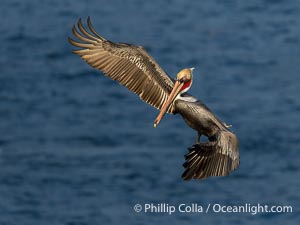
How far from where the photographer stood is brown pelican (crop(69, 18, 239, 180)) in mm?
12648

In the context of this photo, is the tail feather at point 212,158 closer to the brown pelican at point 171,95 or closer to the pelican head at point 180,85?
the brown pelican at point 171,95

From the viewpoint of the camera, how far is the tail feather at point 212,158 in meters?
12.5

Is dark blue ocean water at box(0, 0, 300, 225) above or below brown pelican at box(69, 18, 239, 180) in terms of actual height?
above

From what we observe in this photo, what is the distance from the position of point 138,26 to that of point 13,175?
21.3 feet

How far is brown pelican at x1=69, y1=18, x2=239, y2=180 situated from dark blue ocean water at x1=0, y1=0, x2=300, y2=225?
22.9ft

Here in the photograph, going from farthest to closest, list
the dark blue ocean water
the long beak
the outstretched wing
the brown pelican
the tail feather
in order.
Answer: the dark blue ocean water, the outstretched wing, the long beak, the brown pelican, the tail feather

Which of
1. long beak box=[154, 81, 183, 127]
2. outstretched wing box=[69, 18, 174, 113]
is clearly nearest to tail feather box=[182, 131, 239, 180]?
long beak box=[154, 81, 183, 127]

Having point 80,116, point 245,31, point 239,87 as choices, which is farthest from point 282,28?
point 80,116

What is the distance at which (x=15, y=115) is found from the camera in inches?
974

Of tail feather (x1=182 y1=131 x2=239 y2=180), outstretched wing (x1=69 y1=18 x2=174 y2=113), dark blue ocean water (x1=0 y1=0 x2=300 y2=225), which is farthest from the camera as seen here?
dark blue ocean water (x1=0 y1=0 x2=300 y2=225)

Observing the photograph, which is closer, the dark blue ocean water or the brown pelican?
the brown pelican

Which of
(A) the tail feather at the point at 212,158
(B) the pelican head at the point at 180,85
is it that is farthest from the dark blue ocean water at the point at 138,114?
(A) the tail feather at the point at 212,158

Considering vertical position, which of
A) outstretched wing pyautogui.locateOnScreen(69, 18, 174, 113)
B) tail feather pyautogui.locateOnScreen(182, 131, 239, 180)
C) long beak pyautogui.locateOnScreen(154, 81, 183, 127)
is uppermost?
outstretched wing pyautogui.locateOnScreen(69, 18, 174, 113)

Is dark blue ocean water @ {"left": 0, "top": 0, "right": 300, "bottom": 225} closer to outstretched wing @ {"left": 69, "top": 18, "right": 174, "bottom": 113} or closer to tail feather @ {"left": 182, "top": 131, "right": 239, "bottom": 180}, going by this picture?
outstretched wing @ {"left": 69, "top": 18, "right": 174, "bottom": 113}
